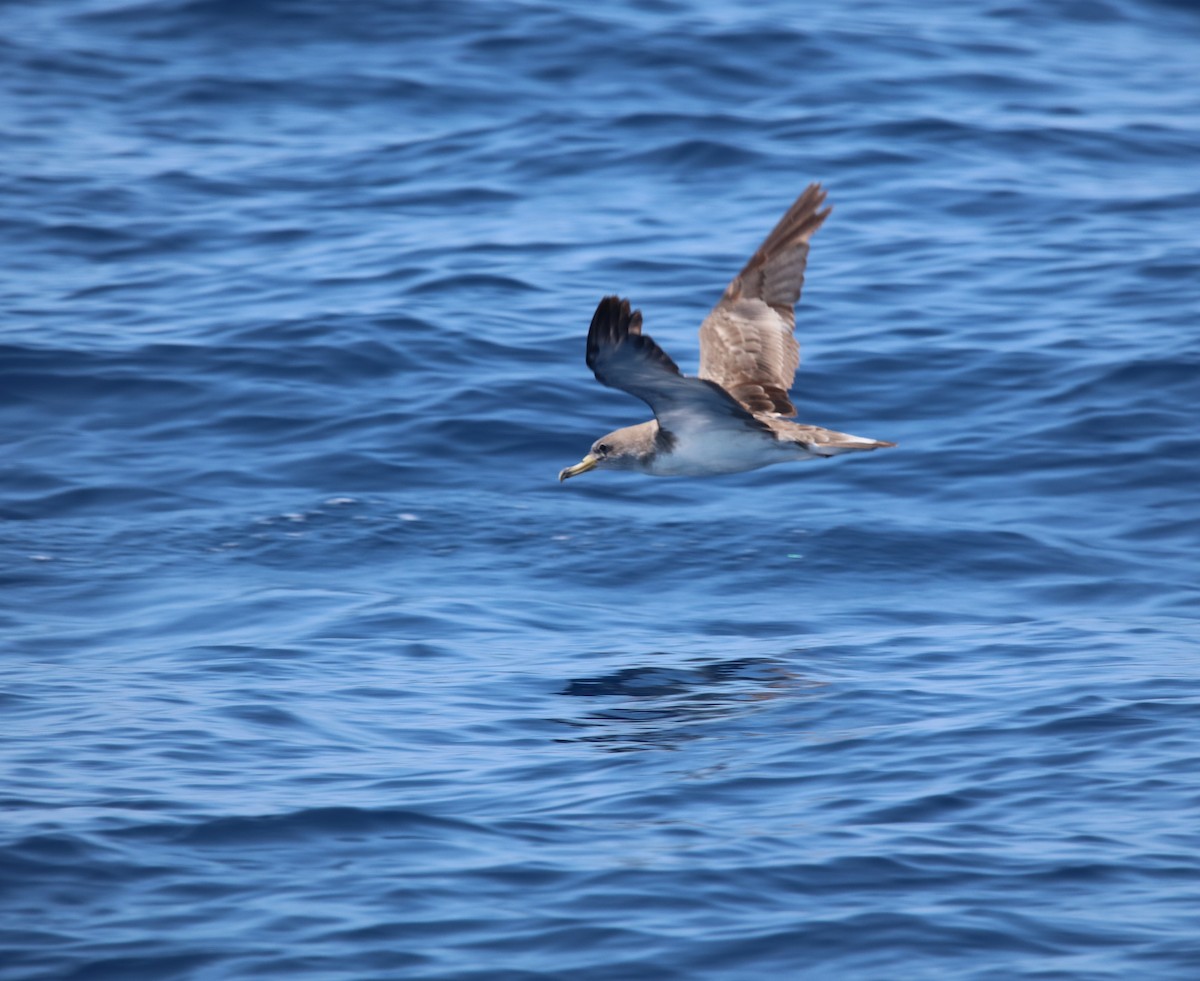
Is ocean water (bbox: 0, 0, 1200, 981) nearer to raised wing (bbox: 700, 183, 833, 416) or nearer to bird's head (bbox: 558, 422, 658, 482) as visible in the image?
bird's head (bbox: 558, 422, 658, 482)

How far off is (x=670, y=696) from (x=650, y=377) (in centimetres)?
164

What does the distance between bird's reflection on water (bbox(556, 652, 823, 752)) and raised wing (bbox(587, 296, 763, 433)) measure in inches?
52.7

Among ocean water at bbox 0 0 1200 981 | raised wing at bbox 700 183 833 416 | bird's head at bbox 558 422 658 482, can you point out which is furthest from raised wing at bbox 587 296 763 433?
ocean water at bbox 0 0 1200 981

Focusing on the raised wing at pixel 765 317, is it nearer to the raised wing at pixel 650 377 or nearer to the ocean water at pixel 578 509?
the raised wing at pixel 650 377

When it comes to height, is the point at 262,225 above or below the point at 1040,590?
above

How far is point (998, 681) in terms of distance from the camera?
8125mm

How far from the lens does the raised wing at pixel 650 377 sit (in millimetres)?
7449

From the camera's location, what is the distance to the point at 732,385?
9617 millimetres

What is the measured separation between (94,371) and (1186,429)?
8316 mm

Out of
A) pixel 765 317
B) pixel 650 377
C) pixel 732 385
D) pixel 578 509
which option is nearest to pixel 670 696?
pixel 650 377

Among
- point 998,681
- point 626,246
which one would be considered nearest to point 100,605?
point 998,681

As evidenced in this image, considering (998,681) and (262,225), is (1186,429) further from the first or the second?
(262,225)

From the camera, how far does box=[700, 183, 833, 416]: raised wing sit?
9.74m

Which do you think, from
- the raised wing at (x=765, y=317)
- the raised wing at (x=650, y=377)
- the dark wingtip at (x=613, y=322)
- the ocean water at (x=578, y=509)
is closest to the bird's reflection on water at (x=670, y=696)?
the ocean water at (x=578, y=509)
